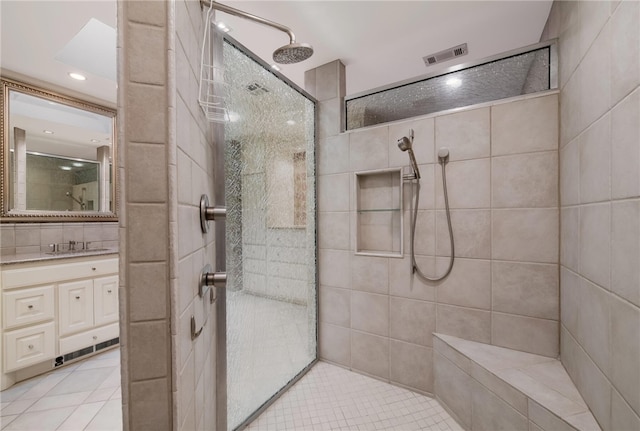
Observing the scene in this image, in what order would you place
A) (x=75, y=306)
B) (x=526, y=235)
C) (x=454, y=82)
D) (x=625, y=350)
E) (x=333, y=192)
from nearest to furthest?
(x=625, y=350), (x=526, y=235), (x=454, y=82), (x=333, y=192), (x=75, y=306)

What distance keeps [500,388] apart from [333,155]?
5.26ft

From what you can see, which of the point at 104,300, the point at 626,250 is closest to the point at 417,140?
the point at 626,250

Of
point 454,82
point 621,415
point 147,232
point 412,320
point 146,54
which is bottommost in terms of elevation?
point 412,320

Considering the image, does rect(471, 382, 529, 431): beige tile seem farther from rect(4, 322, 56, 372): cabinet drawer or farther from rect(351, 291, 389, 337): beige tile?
rect(4, 322, 56, 372): cabinet drawer

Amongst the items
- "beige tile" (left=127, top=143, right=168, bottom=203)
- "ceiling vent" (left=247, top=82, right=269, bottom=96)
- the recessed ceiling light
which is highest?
the recessed ceiling light

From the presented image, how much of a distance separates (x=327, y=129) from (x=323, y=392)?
180cm

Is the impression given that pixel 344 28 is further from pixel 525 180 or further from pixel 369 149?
pixel 525 180

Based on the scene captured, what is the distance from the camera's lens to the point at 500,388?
1138 mm

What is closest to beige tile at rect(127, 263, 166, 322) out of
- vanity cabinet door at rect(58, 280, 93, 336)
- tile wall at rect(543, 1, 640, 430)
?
tile wall at rect(543, 1, 640, 430)

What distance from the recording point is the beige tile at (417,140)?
1.57 meters

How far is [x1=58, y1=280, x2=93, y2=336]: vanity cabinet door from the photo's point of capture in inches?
76.6

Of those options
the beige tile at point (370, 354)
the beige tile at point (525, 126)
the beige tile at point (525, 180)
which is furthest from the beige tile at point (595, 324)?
the beige tile at point (370, 354)

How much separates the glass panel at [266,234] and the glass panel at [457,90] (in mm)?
454

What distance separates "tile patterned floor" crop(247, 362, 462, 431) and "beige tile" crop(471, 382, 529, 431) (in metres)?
0.17
